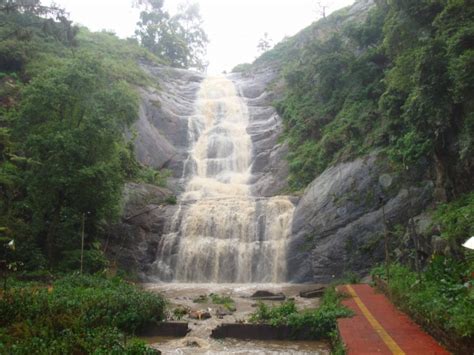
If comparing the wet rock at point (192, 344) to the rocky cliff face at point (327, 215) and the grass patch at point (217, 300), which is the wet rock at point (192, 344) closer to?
the grass patch at point (217, 300)

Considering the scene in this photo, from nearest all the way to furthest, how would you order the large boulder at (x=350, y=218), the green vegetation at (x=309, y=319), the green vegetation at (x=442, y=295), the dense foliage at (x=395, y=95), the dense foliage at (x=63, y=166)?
the green vegetation at (x=442, y=295), the green vegetation at (x=309, y=319), the dense foliage at (x=395, y=95), the dense foliage at (x=63, y=166), the large boulder at (x=350, y=218)

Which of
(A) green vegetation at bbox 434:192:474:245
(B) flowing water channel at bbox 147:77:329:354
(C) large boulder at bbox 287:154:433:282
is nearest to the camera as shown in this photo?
(A) green vegetation at bbox 434:192:474:245

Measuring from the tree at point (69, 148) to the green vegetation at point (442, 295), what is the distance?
12848 millimetres

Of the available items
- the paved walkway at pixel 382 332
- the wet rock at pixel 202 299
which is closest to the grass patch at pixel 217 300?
the wet rock at pixel 202 299

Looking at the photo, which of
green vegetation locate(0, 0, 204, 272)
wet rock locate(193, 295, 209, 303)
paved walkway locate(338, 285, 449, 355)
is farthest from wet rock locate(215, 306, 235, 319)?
green vegetation locate(0, 0, 204, 272)

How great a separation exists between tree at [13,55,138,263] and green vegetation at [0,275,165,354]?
6.50m

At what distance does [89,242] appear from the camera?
21641 millimetres

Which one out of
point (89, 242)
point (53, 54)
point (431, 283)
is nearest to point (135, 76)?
point (53, 54)

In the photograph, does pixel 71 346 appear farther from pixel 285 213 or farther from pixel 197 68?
pixel 197 68

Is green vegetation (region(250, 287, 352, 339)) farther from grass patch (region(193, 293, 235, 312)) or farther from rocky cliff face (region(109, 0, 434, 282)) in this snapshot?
rocky cliff face (region(109, 0, 434, 282))

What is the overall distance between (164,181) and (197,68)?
49.8m

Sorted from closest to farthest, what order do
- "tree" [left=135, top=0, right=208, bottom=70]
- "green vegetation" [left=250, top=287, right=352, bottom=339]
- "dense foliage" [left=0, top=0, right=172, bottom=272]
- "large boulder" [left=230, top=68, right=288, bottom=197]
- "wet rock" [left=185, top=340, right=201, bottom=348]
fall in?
"wet rock" [left=185, top=340, right=201, bottom=348], "green vegetation" [left=250, top=287, right=352, bottom=339], "dense foliage" [left=0, top=0, right=172, bottom=272], "large boulder" [left=230, top=68, right=288, bottom=197], "tree" [left=135, top=0, right=208, bottom=70]

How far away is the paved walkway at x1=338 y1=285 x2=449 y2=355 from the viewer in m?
7.90

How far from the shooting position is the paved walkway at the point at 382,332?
7898 millimetres
